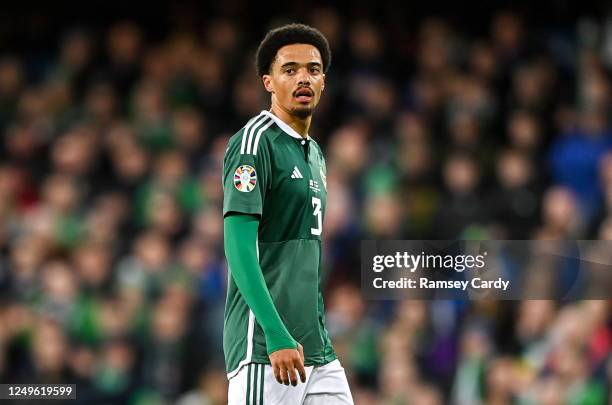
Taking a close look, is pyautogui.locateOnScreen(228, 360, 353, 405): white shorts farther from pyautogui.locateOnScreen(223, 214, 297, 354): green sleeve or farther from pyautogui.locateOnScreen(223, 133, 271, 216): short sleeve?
pyautogui.locateOnScreen(223, 133, 271, 216): short sleeve

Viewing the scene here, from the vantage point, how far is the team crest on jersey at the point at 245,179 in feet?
12.3

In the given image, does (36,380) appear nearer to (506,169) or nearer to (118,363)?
(118,363)

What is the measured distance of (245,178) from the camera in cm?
377

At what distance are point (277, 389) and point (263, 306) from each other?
312 millimetres

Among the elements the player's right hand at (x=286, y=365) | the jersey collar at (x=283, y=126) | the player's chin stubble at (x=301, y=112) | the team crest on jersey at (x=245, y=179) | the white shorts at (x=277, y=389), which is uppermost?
the player's chin stubble at (x=301, y=112)

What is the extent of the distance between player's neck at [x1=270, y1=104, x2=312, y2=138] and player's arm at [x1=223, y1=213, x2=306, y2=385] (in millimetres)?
524

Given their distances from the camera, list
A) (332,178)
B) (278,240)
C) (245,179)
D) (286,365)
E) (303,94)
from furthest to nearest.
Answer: (332,178)
(303,94)
(278,240)
(245,179)
(286,365)

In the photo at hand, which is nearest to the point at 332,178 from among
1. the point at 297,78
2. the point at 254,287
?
the point at 297,78

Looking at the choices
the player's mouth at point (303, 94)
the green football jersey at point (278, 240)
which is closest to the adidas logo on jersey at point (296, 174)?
the green football jersey at point (278, 240)

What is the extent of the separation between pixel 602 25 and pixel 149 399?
16.0 ft

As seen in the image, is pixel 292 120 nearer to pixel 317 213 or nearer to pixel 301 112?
pixel 301 112

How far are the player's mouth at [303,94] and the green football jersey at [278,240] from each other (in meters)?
0.12

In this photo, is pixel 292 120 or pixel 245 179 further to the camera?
pixel 292 120

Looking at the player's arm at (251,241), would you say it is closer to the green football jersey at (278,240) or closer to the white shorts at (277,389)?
the green football jersey at (278,240)
